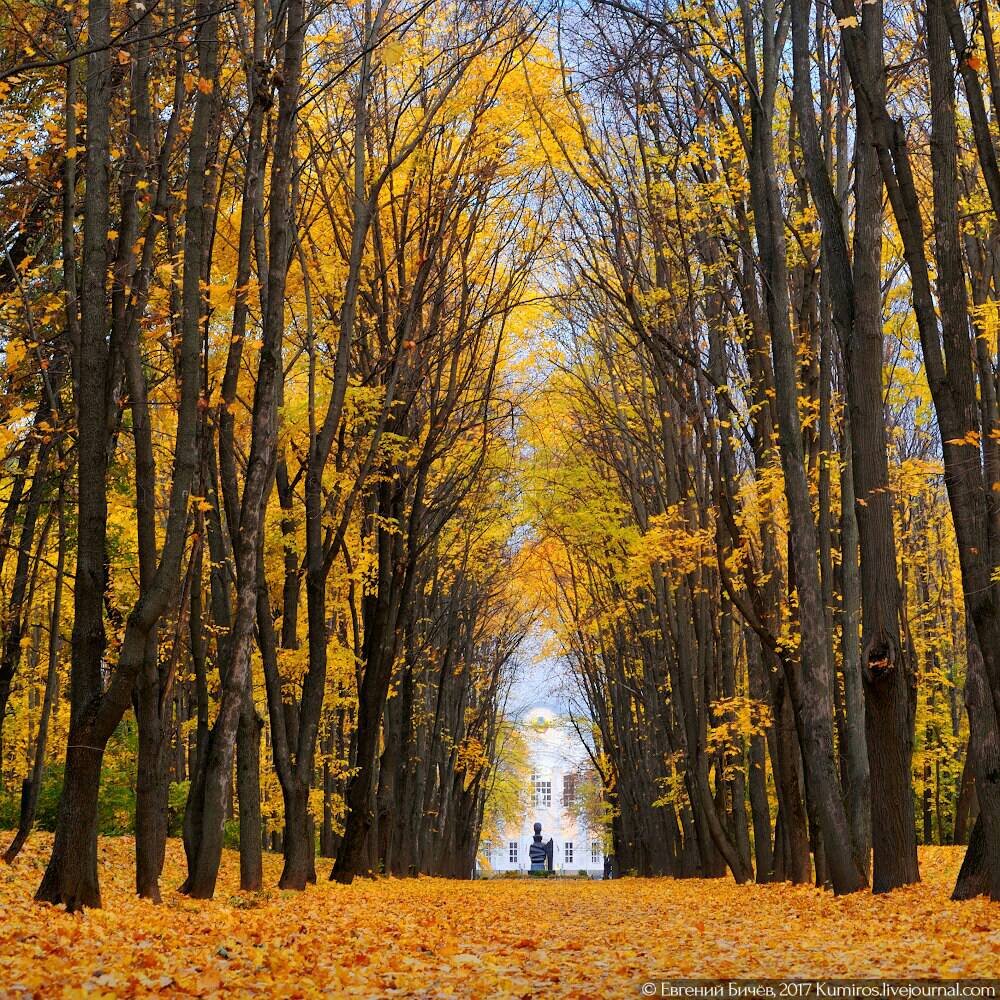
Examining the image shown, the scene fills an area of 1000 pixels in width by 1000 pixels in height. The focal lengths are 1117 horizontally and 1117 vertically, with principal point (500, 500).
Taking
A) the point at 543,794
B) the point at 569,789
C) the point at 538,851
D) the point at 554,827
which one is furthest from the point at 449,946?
the point at 554,827

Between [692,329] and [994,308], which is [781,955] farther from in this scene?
[692,329]

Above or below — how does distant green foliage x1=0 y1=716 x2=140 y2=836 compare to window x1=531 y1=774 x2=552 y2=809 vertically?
above

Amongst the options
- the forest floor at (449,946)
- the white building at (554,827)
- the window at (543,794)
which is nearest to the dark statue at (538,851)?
the white building at (554,827)

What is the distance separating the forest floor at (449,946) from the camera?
5297 mm

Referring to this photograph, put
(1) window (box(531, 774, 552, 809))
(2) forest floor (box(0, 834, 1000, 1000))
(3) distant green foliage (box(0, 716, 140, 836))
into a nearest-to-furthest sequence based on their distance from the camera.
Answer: (2) forest floor (box(0, 834, 1000, 1000)) → (3) distant green foliage (box(0, 716, 140, 836)) → (1) window (box(531, 774, 552, 809))

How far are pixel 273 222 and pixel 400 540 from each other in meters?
7.69

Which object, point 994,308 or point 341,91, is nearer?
point 994,308

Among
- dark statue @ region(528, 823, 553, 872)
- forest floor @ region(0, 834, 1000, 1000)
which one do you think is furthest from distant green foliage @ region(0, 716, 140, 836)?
dark statue @ region(528, 823, 553, 872)

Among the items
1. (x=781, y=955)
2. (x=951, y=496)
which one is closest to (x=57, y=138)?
(x=951, y=496)

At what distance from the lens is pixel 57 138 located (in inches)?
453

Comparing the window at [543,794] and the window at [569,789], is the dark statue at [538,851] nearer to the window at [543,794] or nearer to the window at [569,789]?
the window at [569,789]

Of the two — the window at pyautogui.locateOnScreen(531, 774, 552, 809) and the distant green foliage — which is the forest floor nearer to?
the distant green foliage

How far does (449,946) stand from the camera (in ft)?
24.3

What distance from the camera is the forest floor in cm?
530
